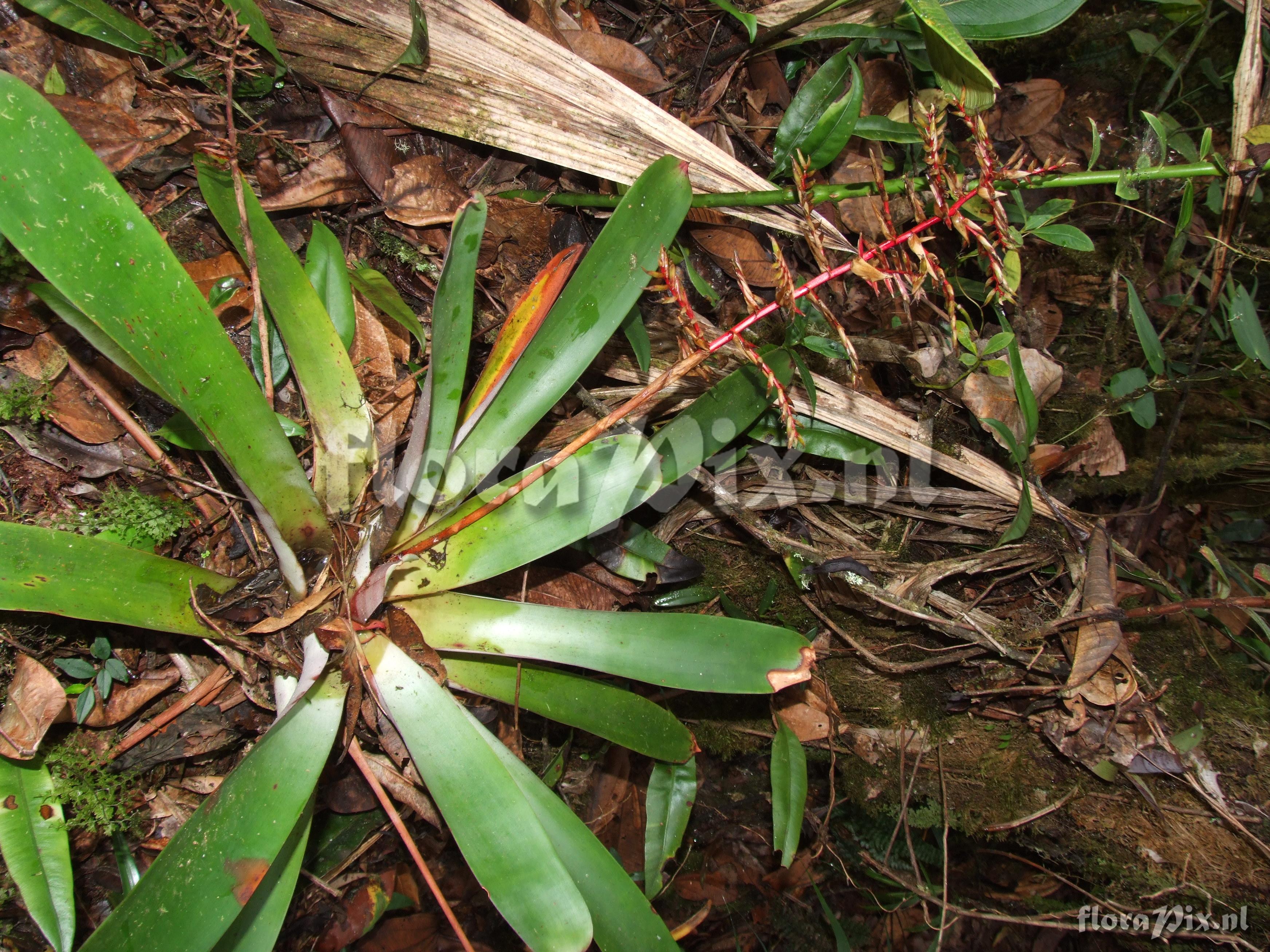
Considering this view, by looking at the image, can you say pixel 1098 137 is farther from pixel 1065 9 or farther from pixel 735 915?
pixel 735 915

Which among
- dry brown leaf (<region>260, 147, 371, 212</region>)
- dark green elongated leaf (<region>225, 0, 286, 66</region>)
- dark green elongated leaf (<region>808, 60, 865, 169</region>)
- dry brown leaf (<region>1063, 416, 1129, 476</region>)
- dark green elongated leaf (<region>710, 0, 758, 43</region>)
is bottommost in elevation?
dry brown leaf (<region>1063, 416, 1129, 476</region>)

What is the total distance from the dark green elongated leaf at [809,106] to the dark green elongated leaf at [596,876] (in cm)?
137

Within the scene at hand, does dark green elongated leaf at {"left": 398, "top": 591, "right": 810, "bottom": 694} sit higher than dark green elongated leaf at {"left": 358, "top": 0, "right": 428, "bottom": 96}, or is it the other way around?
dark green elongated leaf at {"left": 358, "top": 0, "right": 428, "bottom": 96}

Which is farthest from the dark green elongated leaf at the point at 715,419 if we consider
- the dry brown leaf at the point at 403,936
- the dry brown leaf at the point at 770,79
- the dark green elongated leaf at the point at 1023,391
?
the dry brown leaf at the point at 403,936

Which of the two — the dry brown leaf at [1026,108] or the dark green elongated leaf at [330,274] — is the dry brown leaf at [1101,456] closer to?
the dry brown leaf at [1026,108]

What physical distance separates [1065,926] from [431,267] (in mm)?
2315

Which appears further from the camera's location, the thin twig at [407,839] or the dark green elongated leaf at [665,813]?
the dark green elongated leaf at [665,813]

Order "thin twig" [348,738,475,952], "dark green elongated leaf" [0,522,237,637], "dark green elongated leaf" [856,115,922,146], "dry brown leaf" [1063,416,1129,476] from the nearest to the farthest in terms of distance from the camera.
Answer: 1. "dark green elongated leaf" [0,522,237,637]
2. "thin twig" [348,738,475,952]
3. "dark green elongated leaf" [856,115,922,146]
4. "dry brown leaf" [1063,416,1129,476]

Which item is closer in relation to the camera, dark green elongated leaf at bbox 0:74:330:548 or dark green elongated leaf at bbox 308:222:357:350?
dark green elongated leaf at bbox 0:74:330:548

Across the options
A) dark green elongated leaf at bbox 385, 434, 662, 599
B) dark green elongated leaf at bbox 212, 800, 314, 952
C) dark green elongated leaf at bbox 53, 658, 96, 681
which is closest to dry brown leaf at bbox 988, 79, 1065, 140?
dark green elongated leaf at bbox 385, 434, 662, 599

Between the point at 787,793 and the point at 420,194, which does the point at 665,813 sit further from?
the point at 420,194

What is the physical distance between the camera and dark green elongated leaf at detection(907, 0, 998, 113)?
116 centimetres

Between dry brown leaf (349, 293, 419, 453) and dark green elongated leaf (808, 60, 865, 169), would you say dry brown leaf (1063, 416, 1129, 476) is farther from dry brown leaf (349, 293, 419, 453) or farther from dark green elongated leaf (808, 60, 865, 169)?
dry brown leaf (349, 293, 419, 453)

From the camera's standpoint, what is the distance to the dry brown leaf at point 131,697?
1334 mm
